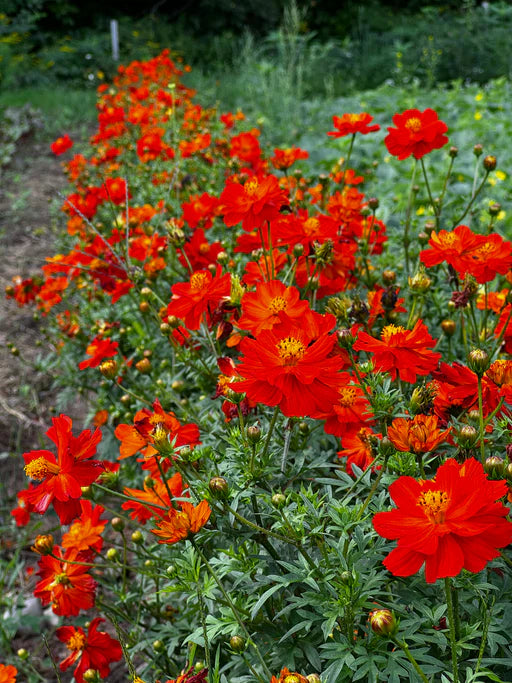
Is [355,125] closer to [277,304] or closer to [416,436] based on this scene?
[277,304]

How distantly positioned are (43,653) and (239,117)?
2.73 metres

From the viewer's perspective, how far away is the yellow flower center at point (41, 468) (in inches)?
37.1

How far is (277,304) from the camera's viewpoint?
1.01m

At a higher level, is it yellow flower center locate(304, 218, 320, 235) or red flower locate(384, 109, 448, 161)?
red flower locate(384, 109, 448, 161)

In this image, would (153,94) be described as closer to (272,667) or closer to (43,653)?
(43,653)

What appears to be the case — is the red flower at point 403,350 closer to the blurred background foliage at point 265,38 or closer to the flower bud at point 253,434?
the flower bud at point 253,434

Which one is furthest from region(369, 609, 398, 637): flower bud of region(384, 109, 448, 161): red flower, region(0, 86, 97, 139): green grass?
region(0, 86, 97, 139): green grass

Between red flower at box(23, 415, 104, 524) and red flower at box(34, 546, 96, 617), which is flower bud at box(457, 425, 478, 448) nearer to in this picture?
red flower at box(23, 415, 104, 524)

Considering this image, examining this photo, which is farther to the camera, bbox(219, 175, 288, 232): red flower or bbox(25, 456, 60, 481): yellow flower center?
bbox(219, 175, 288, 232): red flower

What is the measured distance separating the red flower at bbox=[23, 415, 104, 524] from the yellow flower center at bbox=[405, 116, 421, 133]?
0.97 metres

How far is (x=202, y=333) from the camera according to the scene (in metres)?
1.53

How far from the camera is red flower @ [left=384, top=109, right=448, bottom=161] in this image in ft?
4.60

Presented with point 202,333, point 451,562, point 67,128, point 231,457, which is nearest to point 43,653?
point 202,333

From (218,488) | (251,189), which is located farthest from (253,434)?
(251,189)
